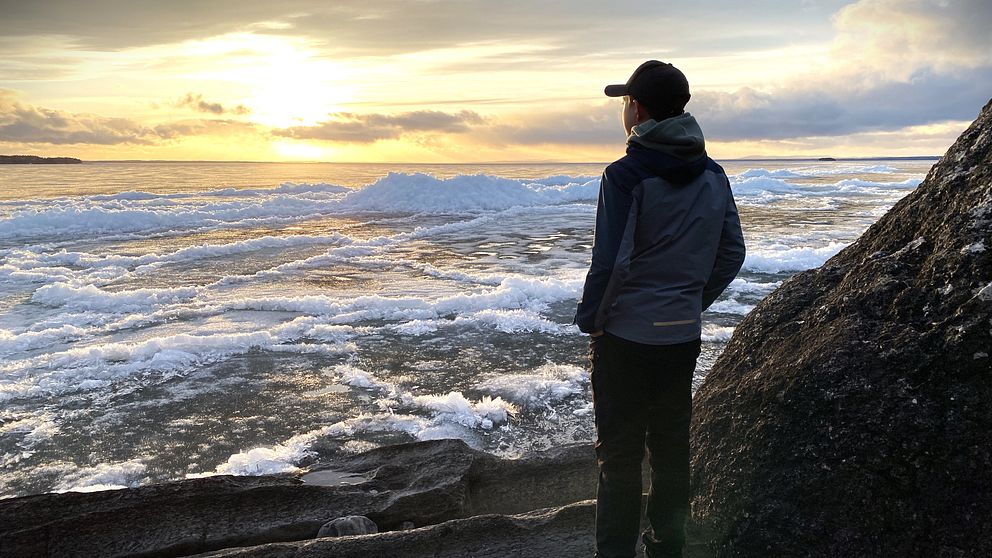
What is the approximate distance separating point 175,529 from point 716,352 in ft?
19.7

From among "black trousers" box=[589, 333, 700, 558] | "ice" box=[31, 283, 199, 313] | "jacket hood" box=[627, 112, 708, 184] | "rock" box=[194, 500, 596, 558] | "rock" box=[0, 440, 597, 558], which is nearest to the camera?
"jacket hood" box=[627, 112, 708, 184]

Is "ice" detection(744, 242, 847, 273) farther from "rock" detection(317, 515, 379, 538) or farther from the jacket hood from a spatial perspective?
the jacket hood

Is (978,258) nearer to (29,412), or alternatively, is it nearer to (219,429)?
(219,429)

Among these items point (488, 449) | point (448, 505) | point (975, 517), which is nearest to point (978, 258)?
point (975, 517)

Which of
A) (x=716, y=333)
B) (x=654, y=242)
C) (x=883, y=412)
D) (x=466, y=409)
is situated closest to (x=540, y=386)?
(x=466, y=409)

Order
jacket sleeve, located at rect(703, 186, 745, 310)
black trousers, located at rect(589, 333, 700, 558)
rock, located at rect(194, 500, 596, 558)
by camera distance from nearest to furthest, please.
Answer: black trousers, located at rect(589, 333, 700, 558)
jacket sleeve, located at rect(703, 186, 745, 310)
rock, located at rect(194, 500, 596, 558)

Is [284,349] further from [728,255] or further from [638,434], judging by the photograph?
[728,255]

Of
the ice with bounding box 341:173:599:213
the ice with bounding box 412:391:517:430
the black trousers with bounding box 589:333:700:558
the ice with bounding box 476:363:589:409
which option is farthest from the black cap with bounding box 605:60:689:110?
the ice with bounding box 341:173:599:213

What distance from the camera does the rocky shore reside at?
2475mm

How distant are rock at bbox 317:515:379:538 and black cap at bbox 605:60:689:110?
A: 2.64 m

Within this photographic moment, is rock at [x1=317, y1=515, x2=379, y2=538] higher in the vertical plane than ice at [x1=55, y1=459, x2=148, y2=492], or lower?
higher

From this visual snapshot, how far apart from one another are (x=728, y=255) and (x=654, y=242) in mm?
454

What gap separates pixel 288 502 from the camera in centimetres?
385

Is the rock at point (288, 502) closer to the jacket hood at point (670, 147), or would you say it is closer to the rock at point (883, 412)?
the rock at point (883, 412)
